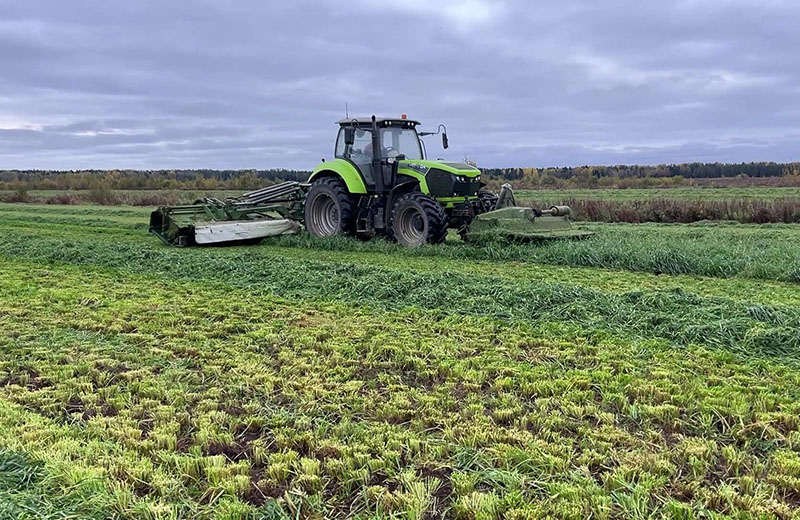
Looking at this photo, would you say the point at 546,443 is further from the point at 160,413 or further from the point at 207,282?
the point at 207,282

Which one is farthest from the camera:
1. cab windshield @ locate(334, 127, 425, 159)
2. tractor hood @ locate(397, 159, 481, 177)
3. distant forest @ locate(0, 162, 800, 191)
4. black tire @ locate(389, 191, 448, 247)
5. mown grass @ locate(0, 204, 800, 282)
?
distant forest @ locate(0, 162, 800, 191)

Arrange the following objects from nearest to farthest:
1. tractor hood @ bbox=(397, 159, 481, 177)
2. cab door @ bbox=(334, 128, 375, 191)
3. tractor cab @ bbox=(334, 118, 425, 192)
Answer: tractor hood @ bbox=(397, 159, 481, 177), tractor cab @ bbox=(334, 118, 425, 192), cab door @ bbox=(334, 128, 375, 191)

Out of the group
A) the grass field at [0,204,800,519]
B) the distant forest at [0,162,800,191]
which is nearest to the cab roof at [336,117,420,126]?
the grass field at [0,204,800,519]

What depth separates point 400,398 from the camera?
167 inches

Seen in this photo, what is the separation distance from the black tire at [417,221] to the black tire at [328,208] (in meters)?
1.08

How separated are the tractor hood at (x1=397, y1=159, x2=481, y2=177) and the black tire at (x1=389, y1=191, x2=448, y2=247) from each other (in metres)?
0.52

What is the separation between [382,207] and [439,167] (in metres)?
1.56

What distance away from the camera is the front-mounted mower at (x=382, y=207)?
37.6ft

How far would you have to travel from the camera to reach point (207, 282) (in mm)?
8727

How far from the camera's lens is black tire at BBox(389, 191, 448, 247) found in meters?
11.4

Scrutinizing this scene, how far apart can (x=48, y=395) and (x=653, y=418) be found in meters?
3.78

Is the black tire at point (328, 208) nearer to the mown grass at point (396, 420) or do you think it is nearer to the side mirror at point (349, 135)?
the side mirror at point (349, 135)

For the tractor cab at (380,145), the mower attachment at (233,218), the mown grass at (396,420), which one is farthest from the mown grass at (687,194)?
the mown grass at (396,420)

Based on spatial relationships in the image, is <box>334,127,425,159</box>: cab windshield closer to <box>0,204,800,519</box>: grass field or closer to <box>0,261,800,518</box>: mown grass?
<box>0,204,800,519</box>: grass field
